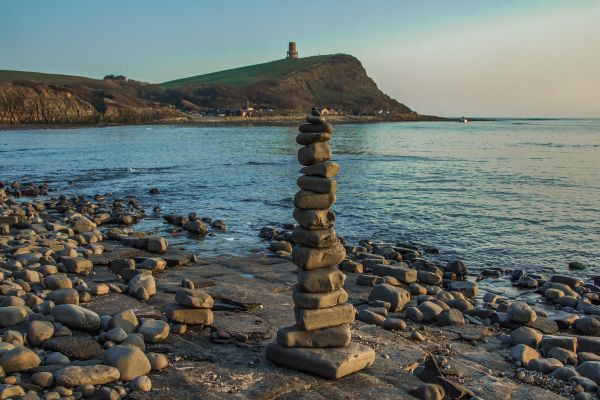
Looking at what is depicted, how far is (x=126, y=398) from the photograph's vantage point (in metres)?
6.57

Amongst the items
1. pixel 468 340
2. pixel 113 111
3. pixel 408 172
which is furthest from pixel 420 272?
pixel 113 111

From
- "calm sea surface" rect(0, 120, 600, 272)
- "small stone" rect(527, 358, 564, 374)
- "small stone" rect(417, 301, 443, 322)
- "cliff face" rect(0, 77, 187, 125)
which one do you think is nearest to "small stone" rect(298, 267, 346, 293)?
"small stone" rect(417, 301, 443, 322)

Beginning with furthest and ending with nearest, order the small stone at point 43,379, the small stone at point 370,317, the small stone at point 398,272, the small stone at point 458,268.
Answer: the small stone at point 458,268 → the small stone at point 398,272 → the small stone at point 370,317 → the small stone at point 43,379

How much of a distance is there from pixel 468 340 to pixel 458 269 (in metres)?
6.24

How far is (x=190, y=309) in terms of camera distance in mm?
9289

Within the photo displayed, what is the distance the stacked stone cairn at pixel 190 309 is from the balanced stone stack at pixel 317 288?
157cm

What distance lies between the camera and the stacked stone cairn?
361 inches

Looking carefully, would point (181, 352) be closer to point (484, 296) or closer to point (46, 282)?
point (46, 282)

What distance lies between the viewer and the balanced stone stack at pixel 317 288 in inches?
314

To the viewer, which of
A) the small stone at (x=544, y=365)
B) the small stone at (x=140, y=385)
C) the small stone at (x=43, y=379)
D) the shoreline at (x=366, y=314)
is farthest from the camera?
the small stone at (x=544, y=365)

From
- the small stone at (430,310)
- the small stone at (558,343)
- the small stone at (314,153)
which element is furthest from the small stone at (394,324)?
the small stone at (314,153)

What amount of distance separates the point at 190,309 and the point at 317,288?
2.31 m

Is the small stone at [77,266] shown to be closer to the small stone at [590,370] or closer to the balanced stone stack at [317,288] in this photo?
the balanced stone stack at [317,288]

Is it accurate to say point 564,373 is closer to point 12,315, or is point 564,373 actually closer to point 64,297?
point 64,297
